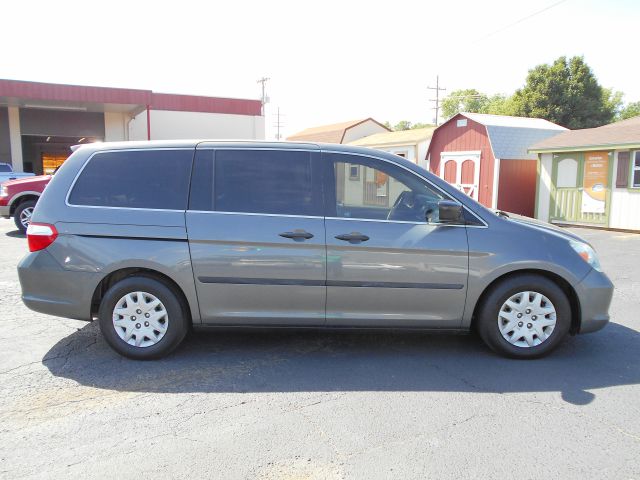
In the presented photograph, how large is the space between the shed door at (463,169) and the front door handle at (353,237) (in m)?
15.6

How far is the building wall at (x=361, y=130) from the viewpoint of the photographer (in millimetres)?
33438

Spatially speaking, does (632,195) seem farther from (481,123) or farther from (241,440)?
(241,440)

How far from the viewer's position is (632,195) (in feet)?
46.7

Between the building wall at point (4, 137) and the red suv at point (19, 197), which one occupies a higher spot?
the building wall at point (4, 137)

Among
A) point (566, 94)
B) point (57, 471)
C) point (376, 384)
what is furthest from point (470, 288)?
point (566, 94)

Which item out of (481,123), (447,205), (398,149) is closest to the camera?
(447,205)

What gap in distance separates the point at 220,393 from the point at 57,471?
1182 mm

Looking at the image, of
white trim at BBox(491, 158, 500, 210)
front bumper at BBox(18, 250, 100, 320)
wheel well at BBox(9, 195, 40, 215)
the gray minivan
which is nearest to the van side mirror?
the gray minivan

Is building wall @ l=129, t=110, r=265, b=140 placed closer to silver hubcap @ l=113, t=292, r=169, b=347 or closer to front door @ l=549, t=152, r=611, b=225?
front door @ l=549, t=152, r=611, b=225

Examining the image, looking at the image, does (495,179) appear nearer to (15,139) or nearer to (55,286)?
(55,286)

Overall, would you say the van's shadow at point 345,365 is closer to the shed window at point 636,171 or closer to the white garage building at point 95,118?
the shed window at point 636,171

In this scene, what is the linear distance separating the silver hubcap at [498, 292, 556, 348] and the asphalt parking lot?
9.4 inches

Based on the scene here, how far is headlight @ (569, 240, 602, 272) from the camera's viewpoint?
4.31 m

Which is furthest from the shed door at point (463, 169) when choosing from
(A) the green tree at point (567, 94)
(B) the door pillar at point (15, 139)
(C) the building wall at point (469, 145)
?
(B) the door pillar at point (15, 139)
